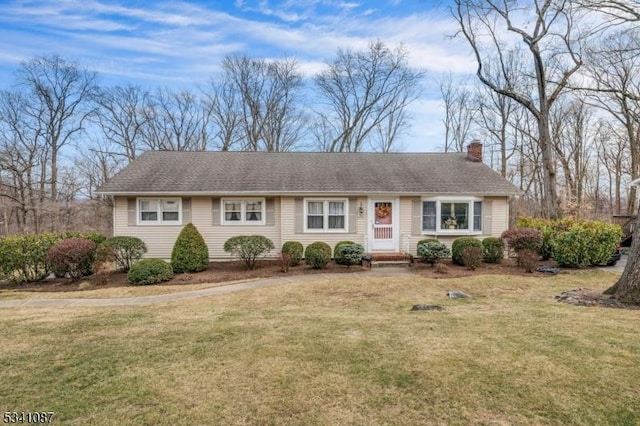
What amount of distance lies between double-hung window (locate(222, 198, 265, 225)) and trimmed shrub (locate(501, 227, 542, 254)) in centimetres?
869

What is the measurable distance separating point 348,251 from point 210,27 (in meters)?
13.2

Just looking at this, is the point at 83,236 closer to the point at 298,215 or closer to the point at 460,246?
the point at 298,215

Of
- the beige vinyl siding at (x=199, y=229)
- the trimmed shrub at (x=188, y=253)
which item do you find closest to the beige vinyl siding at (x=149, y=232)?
the beige vinyl siding at (x=199, y=229)

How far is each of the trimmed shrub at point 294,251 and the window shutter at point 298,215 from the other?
1091mm

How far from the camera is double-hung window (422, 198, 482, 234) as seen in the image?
46.0 feet

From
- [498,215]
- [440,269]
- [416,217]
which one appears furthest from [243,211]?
[498,215]

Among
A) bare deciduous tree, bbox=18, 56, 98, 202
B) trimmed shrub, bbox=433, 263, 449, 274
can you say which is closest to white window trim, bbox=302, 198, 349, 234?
trimmed shrub, bbox=433, 263, 449, 274

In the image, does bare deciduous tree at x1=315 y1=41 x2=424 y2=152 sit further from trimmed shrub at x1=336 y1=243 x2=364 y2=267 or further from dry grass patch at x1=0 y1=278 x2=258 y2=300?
dry grass patch at x1=0 y1=278 x2=258 y2=300

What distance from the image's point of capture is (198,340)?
519 centimetres

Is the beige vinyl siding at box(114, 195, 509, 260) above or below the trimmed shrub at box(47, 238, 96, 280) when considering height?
above

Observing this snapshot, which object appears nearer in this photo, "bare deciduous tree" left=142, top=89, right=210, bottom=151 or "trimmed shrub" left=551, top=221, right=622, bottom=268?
"trimmed shrub" left=551, top=221, right=622, bottom=268

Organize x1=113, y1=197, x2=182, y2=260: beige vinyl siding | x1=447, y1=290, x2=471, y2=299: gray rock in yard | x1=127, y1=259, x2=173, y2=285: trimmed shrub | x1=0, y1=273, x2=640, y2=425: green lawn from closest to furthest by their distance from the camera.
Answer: x1=0, y1=273, x2=640, y2=425: green lawn → x1=447, y1=290, x2=471, y2=299: gray rock in yard → x1=127, y1=259, x2=173, y2=285: trimmed shrub → x1=113, y1=197, x2=182, y2=260: beige vinyl siding

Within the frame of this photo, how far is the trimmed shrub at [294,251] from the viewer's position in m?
12.4

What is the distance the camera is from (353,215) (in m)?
13.9
